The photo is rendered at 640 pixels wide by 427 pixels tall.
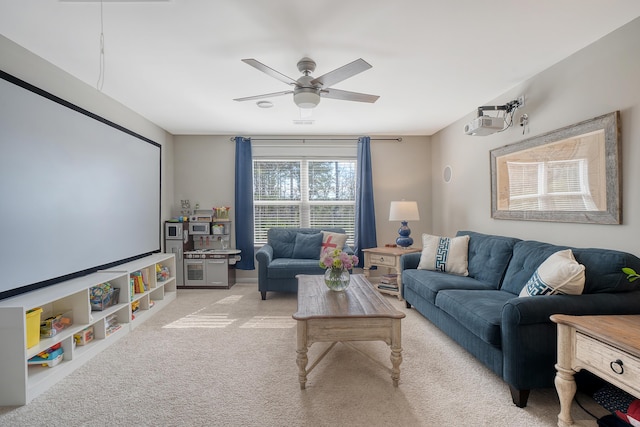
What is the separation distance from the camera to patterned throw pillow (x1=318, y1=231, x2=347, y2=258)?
4.57 meters

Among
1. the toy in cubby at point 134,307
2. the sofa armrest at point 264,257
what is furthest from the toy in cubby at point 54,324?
the sofa armrest at point 264,257

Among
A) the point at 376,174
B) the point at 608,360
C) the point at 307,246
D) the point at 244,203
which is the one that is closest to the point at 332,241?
the point at 307,246

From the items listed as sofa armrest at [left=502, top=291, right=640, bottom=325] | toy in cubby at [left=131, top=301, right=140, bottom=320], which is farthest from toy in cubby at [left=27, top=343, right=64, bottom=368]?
sofa armrest at [left=502, top=291, right=640, bottom=325]

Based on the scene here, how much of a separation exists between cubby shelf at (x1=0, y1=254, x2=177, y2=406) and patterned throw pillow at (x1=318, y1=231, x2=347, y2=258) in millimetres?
2275

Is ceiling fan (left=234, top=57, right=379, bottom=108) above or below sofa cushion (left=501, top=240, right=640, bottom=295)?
above

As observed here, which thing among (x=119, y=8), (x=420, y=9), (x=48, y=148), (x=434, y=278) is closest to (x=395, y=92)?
(x=420, y=9)

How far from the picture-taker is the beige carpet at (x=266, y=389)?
5.92 ft

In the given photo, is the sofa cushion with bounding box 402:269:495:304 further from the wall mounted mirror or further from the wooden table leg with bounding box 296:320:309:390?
the wooden table leg with bounding box 296:320:309:390

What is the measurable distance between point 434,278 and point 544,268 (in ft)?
3.59

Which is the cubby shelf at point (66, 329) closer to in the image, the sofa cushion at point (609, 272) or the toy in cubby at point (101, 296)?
the toy in cubby at point (101, 296)

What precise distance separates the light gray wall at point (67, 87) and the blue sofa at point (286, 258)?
180 centimetres

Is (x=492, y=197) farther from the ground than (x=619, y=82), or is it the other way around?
(x=619, y=82)

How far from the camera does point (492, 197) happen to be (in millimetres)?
3635

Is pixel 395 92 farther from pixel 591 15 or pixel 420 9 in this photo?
pixel 591 15
